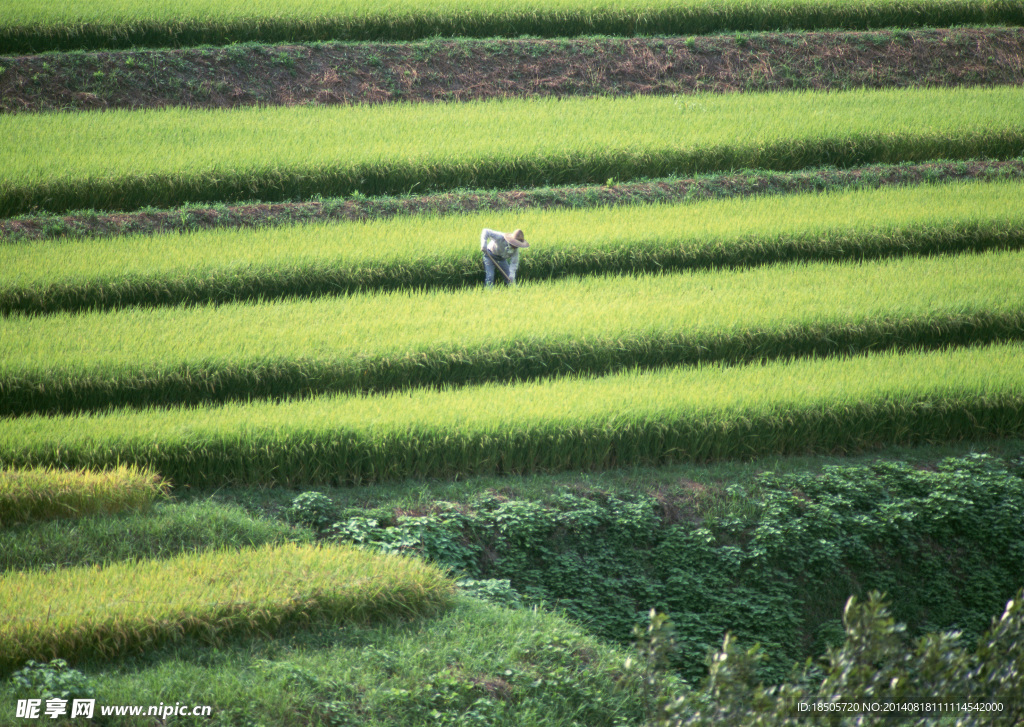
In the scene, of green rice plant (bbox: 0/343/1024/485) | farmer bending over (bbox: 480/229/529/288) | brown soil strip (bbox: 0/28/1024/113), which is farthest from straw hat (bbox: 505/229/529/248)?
brown soil strip (bbox: 0/28/1024/113)

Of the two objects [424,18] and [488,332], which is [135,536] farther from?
[424,18]

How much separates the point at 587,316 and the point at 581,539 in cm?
284

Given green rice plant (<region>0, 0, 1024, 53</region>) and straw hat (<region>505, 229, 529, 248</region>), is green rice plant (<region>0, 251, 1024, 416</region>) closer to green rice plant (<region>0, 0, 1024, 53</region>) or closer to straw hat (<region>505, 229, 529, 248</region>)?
straw hat (<region>505, 229, 529, 248</region>)

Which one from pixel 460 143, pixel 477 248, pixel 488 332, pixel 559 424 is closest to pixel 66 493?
pixel 559 424

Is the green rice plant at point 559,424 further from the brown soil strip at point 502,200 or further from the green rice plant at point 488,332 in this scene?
the brown soil strip at point 502,200

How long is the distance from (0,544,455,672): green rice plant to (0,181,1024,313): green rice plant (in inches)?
173

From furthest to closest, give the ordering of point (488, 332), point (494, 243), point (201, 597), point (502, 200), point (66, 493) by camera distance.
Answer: point (502, 200) < point (494, 243) < point (488, 332) < point (66, 493) < point (201, 597)

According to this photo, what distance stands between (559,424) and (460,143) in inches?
259

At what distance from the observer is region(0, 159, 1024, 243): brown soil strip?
10.1 metres

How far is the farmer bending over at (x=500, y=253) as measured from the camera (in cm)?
905

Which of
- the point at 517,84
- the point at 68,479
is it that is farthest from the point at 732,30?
the point at 68,479

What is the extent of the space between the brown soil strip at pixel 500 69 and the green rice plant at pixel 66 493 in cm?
886

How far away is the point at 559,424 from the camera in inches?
263

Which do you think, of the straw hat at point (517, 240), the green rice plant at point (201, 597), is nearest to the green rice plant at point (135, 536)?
the green rice plant at point (201, 597)
